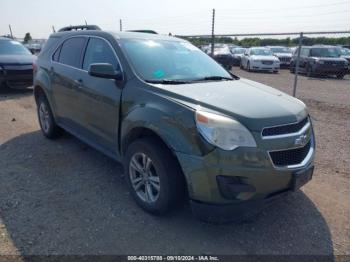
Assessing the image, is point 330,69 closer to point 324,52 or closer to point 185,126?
point 324,52

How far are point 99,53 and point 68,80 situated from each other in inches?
30.2

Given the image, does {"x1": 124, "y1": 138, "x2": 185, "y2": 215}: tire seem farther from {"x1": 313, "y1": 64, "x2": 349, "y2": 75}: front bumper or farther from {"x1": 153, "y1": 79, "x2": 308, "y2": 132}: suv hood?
{"x1": 313, "y1": 64, "x2": 349, "y2": 75}: front bumper

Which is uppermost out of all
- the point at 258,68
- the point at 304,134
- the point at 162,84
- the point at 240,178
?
Answer: the point at 162,84

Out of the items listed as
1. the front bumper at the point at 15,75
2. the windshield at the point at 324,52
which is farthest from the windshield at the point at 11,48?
the windshield at the point at 324,52

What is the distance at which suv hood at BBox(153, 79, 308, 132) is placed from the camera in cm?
289

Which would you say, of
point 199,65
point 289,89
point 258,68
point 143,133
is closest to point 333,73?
point 258,68

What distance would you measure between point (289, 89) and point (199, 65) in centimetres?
925

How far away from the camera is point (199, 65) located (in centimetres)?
429

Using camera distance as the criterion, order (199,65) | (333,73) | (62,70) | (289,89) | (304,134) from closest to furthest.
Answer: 1. (304,134)
2. (199,65)
3. (62,70)
4. (289,89)
5. (333,73)

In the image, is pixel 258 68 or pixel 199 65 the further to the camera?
pixel 258 68

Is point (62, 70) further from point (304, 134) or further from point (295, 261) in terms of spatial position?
point (295, 261)

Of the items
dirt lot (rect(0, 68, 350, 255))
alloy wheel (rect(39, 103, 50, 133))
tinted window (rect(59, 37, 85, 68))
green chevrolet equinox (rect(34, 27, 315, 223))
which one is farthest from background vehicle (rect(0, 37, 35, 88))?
green chevrolet equinox (rect(34, 27, 315, 223))

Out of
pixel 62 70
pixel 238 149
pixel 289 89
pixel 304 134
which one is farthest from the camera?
pixel 289 89

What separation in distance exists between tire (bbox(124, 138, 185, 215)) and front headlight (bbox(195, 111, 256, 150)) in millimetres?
490
